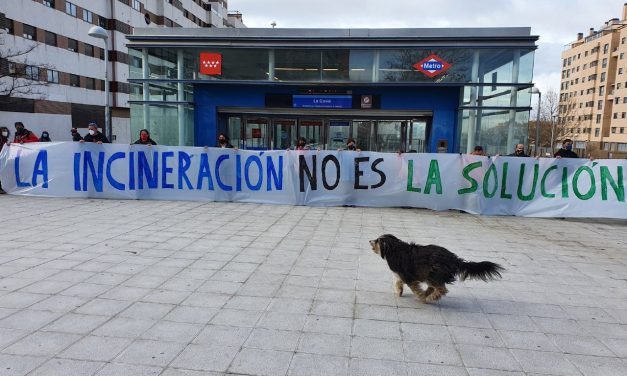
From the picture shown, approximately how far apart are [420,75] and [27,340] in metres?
13.9

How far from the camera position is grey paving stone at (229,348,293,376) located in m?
3.11

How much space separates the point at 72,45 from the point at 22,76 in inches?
527

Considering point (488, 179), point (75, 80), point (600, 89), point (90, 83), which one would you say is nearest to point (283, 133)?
point (488, 179)

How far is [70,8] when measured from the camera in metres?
42.3

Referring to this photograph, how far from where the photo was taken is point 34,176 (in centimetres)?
1112

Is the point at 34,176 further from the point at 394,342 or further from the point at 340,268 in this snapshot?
the point at 394,342

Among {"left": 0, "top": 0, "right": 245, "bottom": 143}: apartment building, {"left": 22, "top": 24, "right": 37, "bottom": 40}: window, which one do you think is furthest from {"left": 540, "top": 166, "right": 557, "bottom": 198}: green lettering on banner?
{"left": 22, "top": 24, "right": 37, "bottom": 40}: window

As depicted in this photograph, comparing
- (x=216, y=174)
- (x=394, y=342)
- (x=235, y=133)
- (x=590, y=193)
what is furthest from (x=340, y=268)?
(x=235, y=133)

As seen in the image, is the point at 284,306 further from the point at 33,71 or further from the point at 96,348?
the point at 33,71

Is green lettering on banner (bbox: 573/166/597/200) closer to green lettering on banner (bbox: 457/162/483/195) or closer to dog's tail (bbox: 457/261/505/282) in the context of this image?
green lettering on banner (bbox: 457/162/483/195)

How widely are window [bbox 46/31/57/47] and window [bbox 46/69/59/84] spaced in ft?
8.25

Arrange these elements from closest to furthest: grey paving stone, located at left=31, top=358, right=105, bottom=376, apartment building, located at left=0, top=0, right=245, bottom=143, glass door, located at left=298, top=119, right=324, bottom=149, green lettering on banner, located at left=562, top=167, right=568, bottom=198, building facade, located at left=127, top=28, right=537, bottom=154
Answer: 1. grey paving stone, located at left=31, top=358, right=105, bottom=376
2. green lettering on banner, located at left=562, top=167, right=568, bottom=198
3. building facade, located at left=127, top=28, right=537, bottom=154
4. glass door, located at left=298, top=119, right=324, bottom=149
5. apartment building, located at left=0, top=0, right=245, bottom=143

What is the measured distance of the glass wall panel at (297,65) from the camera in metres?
15.2

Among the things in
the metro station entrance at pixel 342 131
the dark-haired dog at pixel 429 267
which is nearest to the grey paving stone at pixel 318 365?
the dark-haired dog at pixel 429 267
